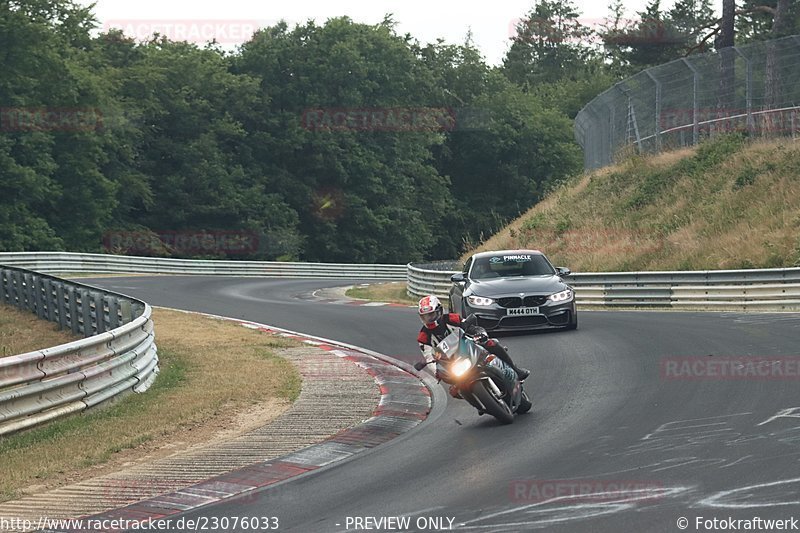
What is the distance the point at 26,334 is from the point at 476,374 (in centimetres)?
1341

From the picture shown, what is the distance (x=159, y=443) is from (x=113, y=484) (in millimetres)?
1883

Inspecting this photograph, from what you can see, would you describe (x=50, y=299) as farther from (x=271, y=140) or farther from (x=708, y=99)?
(x=271, y=140)

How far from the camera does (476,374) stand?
11.0 meters

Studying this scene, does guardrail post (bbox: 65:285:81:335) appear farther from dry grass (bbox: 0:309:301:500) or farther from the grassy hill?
the grassy hill

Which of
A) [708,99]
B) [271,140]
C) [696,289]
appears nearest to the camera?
[696,289]

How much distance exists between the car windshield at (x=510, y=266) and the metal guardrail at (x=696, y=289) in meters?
5.80

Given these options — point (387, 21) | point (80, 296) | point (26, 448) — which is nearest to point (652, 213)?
point (80, 296)

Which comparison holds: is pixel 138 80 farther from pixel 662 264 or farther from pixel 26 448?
pixel 26 448

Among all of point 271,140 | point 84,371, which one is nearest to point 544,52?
point 271,140

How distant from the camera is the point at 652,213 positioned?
33.6m

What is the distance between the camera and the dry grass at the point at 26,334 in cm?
2017

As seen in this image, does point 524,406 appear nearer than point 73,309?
Yes

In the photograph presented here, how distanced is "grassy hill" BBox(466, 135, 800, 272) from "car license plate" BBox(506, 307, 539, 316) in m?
10.4

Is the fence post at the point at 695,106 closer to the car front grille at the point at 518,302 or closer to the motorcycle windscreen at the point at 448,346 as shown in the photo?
the car front grille at the point at 518,302
